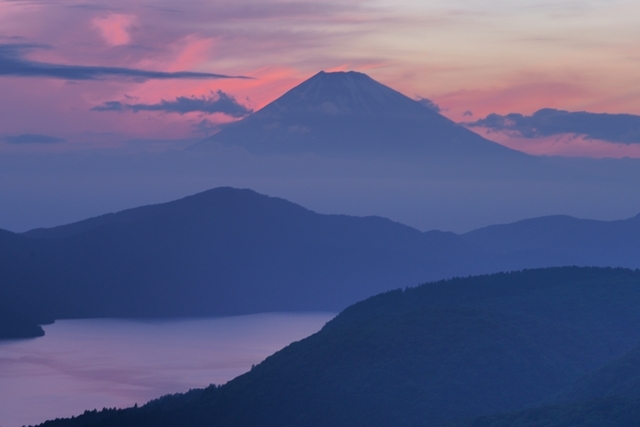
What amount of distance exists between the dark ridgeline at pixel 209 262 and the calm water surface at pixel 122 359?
12.6 metres

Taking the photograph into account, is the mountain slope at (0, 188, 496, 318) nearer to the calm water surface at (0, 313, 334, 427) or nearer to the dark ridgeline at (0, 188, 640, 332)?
the dark ridgeline at (0, 188, 640, 332)

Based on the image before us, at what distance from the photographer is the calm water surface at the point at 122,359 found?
7512 cm

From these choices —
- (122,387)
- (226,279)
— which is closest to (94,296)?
(226,279)

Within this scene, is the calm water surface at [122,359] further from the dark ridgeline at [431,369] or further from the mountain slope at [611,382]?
the mountain slope at [611,382]

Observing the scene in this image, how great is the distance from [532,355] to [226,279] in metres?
104

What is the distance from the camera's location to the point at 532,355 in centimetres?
6662

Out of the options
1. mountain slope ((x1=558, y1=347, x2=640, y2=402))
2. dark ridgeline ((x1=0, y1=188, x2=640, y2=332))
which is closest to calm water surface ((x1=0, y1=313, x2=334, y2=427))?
dark ridgeline ((x1=0, y1=188, x2=640, y2=332))

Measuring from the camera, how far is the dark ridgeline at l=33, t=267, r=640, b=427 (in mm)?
57719

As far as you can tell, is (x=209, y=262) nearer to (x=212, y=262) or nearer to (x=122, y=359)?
(x=212, y=262)

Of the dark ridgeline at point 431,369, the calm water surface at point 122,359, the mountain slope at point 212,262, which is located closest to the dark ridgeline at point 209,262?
the mountain slope at point 212,262

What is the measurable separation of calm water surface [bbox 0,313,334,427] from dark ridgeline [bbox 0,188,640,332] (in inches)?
496

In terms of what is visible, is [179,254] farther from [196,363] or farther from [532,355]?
[532,355]

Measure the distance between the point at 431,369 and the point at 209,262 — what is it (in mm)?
109991

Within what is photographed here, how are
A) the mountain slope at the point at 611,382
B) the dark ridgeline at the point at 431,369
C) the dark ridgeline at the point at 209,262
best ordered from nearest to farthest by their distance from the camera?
the mountain slope at the point at 611,382 < the dark ridgeline at the point at 431,369 < the dark ridgeline at the point at 209,262
